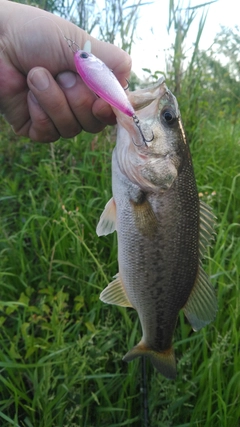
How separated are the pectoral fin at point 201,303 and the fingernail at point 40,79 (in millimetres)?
983

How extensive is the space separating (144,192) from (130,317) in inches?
39.9

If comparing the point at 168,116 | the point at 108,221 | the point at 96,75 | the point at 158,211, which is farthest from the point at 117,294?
the point at 96,75

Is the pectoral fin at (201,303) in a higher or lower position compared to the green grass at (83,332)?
higher

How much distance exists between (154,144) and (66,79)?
0.50 meters

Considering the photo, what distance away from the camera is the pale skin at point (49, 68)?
159cm

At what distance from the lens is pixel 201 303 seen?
163 cm

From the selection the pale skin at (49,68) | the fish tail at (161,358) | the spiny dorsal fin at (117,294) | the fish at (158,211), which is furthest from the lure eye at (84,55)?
the fish tail at (161,358)

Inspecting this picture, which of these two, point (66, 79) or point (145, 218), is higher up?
A: point (66, 79)

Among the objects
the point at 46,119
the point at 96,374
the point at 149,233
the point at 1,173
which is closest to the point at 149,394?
the point at 96,374

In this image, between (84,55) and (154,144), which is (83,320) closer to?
(154,144)

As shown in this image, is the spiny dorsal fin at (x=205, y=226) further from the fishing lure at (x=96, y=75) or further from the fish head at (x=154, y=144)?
the fishing lure at (x=96, y=75)

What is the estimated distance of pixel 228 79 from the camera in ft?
19.0

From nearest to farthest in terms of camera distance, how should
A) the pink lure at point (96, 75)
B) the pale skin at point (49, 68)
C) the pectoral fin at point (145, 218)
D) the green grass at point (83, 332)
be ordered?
the pink lure at point (96, 75), the pectoral fin at point (145, 218), the pale skin at point (49, 68), the green grass at point (83, 332)

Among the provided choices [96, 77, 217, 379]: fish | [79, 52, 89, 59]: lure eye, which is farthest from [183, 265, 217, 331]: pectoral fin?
[79, 52, 89, 59]: lure eye
